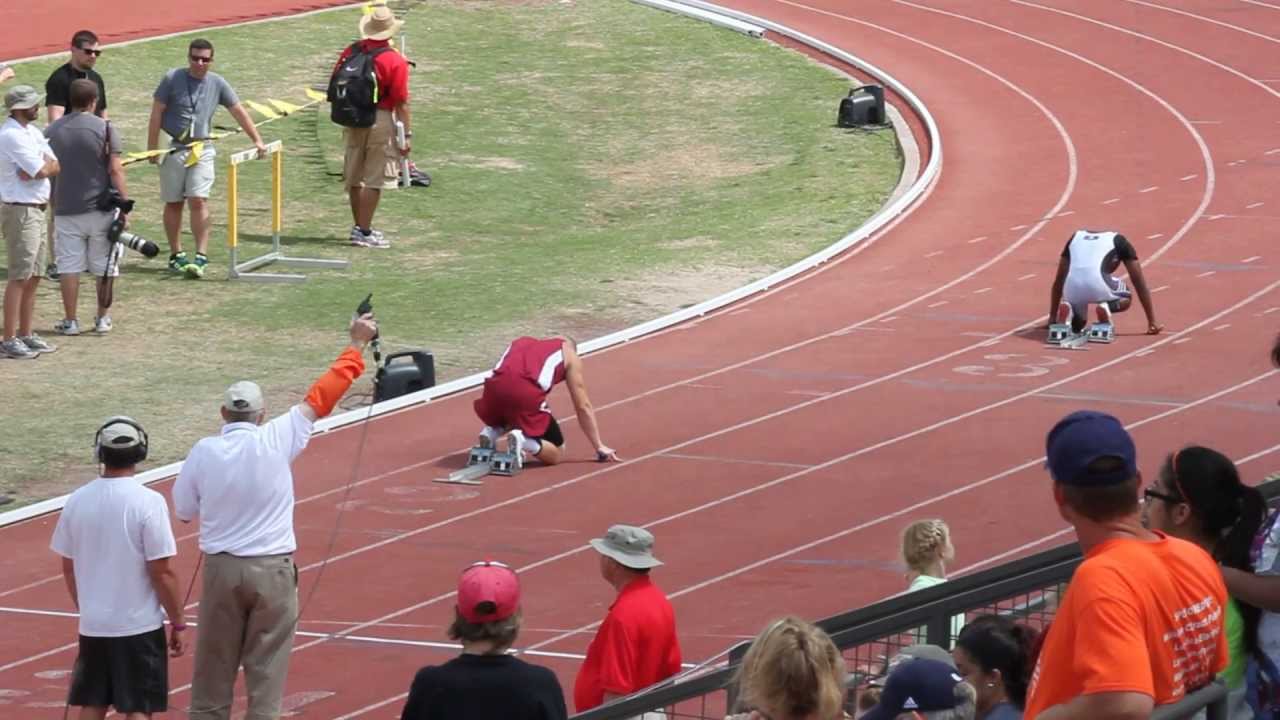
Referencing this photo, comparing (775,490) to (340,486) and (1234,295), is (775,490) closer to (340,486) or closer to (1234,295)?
(340,486)

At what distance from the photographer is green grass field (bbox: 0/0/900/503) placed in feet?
54.1

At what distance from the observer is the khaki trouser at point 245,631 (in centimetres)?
884

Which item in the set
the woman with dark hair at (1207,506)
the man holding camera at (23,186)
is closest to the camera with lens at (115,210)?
the man holding camera at (23,186)

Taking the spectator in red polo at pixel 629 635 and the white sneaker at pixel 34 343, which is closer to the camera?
the spectator in red polo at pixel 629 635

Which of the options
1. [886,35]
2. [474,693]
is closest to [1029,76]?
[886,35]

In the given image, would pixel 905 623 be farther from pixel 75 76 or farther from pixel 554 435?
pixel 75 76

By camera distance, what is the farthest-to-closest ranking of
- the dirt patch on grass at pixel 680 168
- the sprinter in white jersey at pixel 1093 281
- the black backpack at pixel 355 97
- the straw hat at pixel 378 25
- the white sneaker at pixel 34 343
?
the dirt patch on grass at pixel 680 168
the straw hat at pixel 378 25
the black backpack at pixel 355 97
the sprinter in white jersey at pixel 1093 281
the white sneaker at pixel 34 343

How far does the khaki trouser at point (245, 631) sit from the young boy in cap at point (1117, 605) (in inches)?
194

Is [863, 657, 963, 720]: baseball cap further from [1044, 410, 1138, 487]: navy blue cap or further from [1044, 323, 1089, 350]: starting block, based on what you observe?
[1044, 323, 1089, 350]: starting block

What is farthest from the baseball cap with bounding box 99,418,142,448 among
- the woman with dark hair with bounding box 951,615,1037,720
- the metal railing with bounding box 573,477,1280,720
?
the woman with dark hair with bounding box 951,615,1037,720

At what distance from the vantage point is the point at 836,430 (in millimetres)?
Answer: 15102

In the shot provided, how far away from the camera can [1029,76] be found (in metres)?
29.0

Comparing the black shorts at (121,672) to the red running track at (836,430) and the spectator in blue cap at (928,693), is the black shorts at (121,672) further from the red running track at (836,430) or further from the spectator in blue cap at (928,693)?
the spectator in blue cap at (928,693)

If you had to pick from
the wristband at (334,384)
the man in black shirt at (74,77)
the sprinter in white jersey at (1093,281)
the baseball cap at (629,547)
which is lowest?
A: the sprinter in white jersey at (1093,281)
